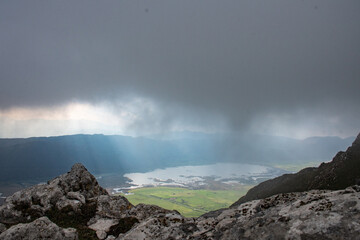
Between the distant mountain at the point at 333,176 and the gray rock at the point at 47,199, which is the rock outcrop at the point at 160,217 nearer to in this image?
the gray rock at the point at 47,199

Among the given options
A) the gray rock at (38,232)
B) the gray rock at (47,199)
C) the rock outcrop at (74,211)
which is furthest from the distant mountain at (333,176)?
the gray rock at (38,232)

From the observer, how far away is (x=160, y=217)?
59.0ft

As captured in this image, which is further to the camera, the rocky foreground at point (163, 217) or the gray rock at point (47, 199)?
the gray rock at point (47, 199)

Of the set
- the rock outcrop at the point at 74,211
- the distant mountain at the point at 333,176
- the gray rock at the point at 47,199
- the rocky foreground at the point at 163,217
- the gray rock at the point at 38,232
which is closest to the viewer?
the rocky foreground at the point at 163,217

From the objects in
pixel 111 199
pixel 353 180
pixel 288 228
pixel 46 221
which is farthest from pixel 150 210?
pixel 353 180

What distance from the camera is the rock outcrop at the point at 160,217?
9.48 m

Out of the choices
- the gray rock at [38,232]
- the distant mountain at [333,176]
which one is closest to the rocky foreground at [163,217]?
the gray rock at [38,232]

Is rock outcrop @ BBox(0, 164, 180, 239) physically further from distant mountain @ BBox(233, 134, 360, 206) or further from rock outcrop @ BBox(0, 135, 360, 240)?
distant mountain @ BBox(233, 134, 360, 206)

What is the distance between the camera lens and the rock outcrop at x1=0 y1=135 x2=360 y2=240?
9.48 m

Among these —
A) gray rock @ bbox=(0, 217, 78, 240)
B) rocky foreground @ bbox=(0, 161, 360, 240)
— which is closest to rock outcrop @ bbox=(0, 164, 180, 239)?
rocky foreground @ bbox=(0, 161, 360, 240)

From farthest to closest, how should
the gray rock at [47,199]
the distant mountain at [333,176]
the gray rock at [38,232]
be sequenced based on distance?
the distant mountain at [333,176], the gray rock at [47,199], the gray rock at [38,232]

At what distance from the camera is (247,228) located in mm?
10984

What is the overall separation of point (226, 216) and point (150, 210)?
17741 mm

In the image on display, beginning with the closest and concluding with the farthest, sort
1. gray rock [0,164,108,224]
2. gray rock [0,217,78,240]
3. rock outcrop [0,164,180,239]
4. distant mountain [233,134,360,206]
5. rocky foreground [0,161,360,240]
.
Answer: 1. rocky foreground [0,161,360,240]
2. gray rock [0,217,78,240]
3. rock outcrop [0,164,180,239]
4. gray rock [0,164,108,224]
5. distant mountain [233,134,360,206]
